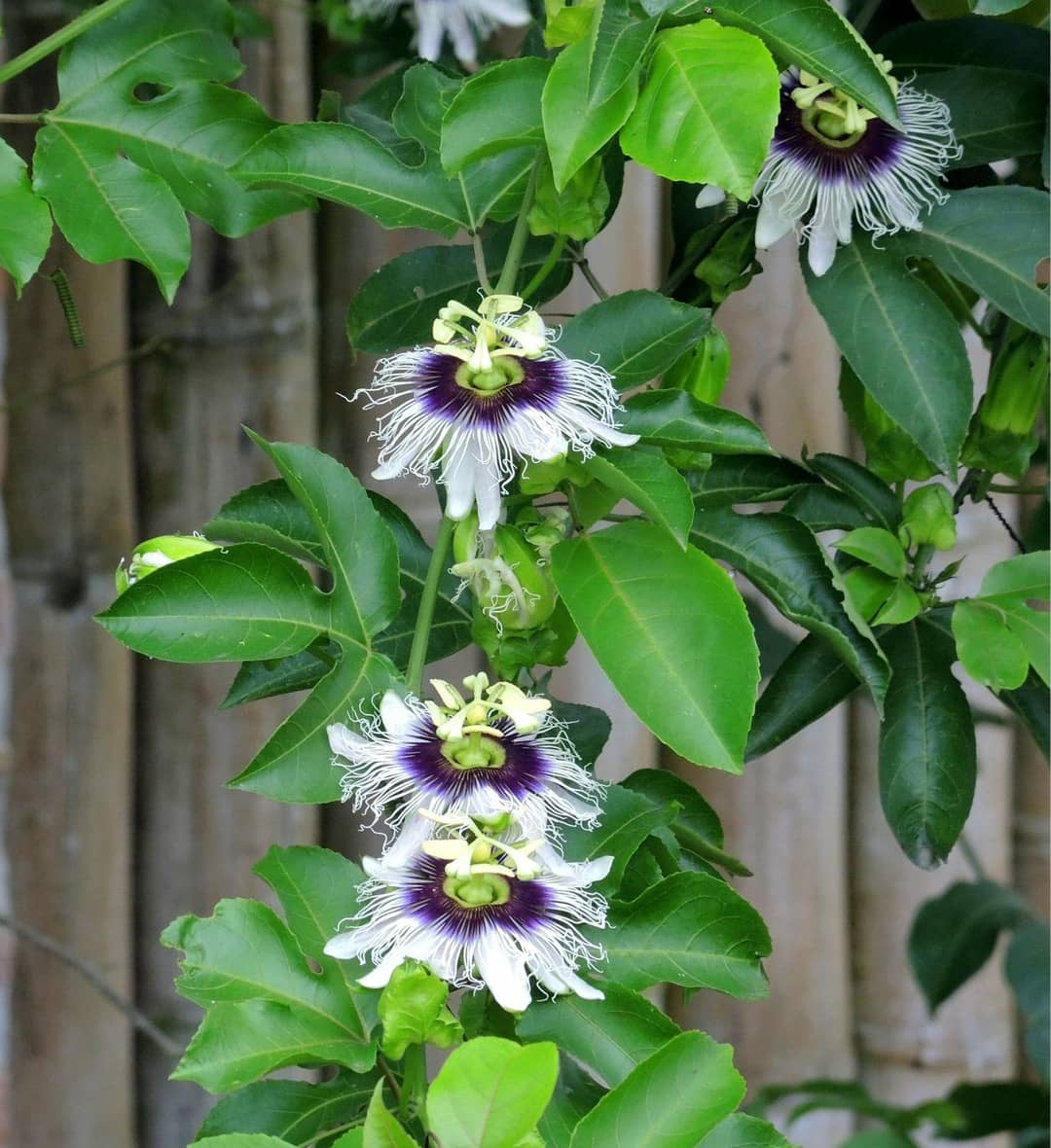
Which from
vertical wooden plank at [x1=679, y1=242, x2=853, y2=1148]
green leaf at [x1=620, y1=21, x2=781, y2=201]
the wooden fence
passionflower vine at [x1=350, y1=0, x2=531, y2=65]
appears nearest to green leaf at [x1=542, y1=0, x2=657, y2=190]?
green leaf at [x1=620, y1=21, x2=781, y2=201]

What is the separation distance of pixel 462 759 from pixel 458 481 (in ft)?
0.32

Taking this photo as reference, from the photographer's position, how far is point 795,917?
1.19 m

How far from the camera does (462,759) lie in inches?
17.5

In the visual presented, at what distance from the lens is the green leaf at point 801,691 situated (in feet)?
1.97

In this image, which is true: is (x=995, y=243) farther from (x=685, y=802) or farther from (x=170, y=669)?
(x=170, y=669)

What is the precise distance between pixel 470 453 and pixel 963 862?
99 cm

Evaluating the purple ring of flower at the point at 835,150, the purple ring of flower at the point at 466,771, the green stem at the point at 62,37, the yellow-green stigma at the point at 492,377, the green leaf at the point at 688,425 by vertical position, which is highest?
the green stem at the point at 62,37

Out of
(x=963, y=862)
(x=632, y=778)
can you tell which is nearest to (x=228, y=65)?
(x=632, y=778)

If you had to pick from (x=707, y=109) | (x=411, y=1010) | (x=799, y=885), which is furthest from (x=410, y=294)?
(x=799, y=885)

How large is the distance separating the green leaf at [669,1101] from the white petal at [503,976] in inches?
1.9

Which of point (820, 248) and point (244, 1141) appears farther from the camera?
point (820, 248)

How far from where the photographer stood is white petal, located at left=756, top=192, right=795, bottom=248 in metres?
0.55

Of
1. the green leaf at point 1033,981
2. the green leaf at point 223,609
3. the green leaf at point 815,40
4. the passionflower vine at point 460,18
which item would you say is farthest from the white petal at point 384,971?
the green leaf at point 1033,981

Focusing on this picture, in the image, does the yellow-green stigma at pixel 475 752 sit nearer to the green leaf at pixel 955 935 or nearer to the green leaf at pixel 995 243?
the green leaf at pixel 995 243
